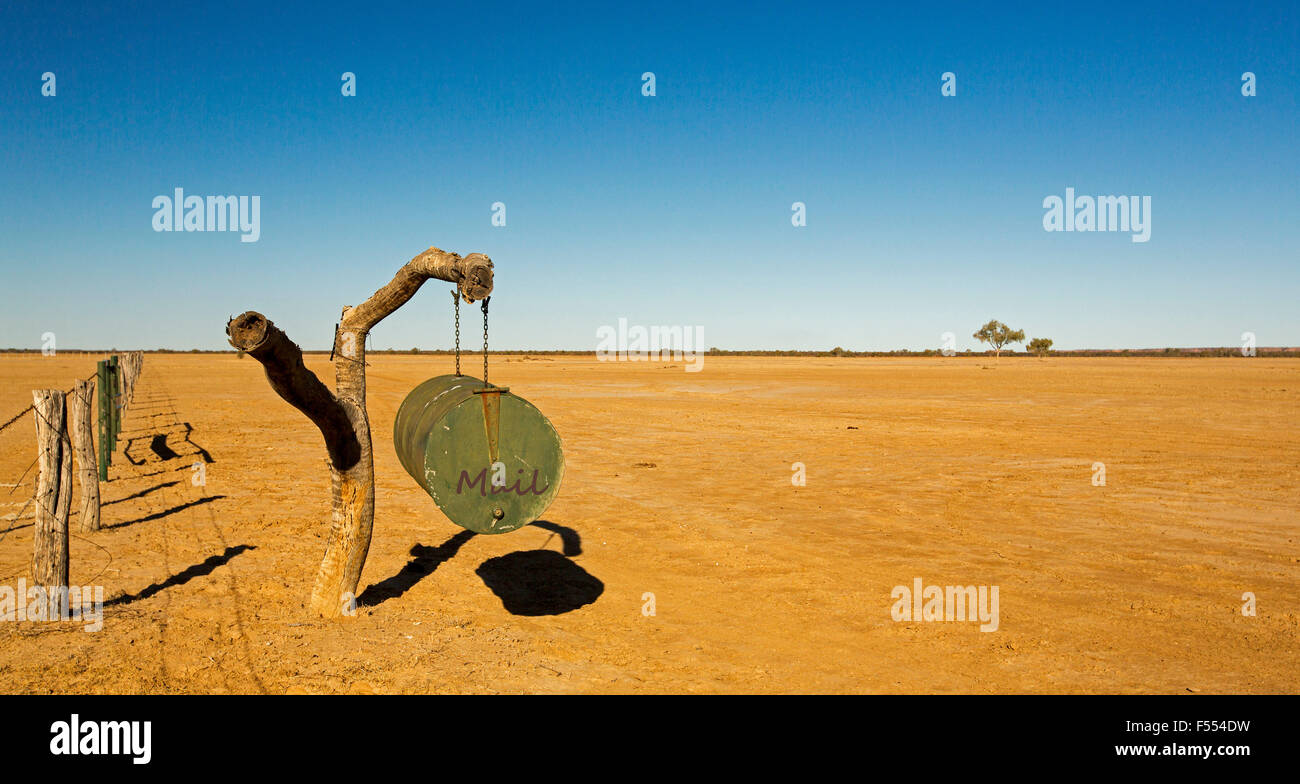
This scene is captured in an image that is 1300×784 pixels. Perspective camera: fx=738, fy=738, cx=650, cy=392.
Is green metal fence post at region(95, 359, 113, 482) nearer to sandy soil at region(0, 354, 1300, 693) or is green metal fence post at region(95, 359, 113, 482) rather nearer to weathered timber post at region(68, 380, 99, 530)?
sandy soil at region(0, 354, 1300, 693)

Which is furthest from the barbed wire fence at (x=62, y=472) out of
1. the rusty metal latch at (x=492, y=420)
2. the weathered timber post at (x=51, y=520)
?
the rusty metal latch at (x=492, y=420)

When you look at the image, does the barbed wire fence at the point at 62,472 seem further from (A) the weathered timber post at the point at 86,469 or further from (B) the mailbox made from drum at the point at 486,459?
(B) the mailbox made from drum at the point at 486,459

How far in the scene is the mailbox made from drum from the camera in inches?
199

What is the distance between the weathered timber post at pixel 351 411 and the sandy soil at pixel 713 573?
0.43 m

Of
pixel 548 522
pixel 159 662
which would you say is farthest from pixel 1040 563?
pixel 159 662

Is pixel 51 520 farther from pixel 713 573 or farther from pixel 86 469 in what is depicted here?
pixel 713 573

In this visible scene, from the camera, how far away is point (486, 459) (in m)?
5.15

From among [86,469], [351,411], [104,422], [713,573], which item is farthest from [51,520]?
[104,422]

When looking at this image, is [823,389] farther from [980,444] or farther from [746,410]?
[980,444]

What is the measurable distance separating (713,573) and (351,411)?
4.30 m

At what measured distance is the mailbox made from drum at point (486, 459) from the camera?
5.05 m
